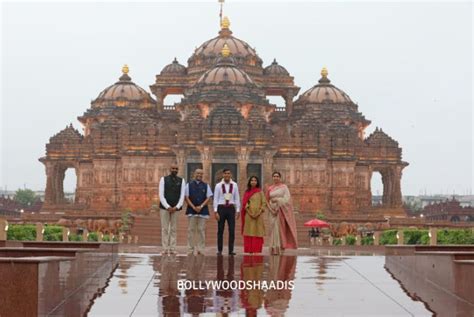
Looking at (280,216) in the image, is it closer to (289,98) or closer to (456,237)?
(456,237)

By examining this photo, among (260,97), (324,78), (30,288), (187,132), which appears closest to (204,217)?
(30,288)

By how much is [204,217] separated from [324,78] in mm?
62886

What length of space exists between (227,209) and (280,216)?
3.76ft

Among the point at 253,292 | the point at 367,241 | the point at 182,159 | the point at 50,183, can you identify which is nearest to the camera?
the point at 253,292

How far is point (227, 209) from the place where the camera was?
66.6 feet

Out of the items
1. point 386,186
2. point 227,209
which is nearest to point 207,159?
point 386,186

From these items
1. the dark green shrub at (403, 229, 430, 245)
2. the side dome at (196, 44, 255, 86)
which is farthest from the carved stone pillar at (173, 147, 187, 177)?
the dark green shrub at (403, 229, 430, 245)

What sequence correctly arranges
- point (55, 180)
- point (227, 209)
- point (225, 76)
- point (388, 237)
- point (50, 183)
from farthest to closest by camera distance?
point (55, 180) < point (50, 183) < point (225, 76) < point (388, 237) < point (227, 209)

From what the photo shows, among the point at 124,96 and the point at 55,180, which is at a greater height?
the point at 124,96

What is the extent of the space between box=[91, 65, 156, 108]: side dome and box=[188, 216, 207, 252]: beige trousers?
58102 mm

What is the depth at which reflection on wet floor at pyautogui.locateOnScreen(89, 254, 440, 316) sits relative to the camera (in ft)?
37.4

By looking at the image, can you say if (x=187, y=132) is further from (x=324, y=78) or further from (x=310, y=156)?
(x=324, y=78)

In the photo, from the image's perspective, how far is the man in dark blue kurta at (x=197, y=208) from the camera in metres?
19.9

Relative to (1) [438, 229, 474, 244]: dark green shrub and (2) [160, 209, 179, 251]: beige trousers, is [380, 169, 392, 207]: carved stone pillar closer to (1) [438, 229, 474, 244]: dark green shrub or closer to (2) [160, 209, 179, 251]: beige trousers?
(1) [438, 229, 474, 244]: dark green shrub
